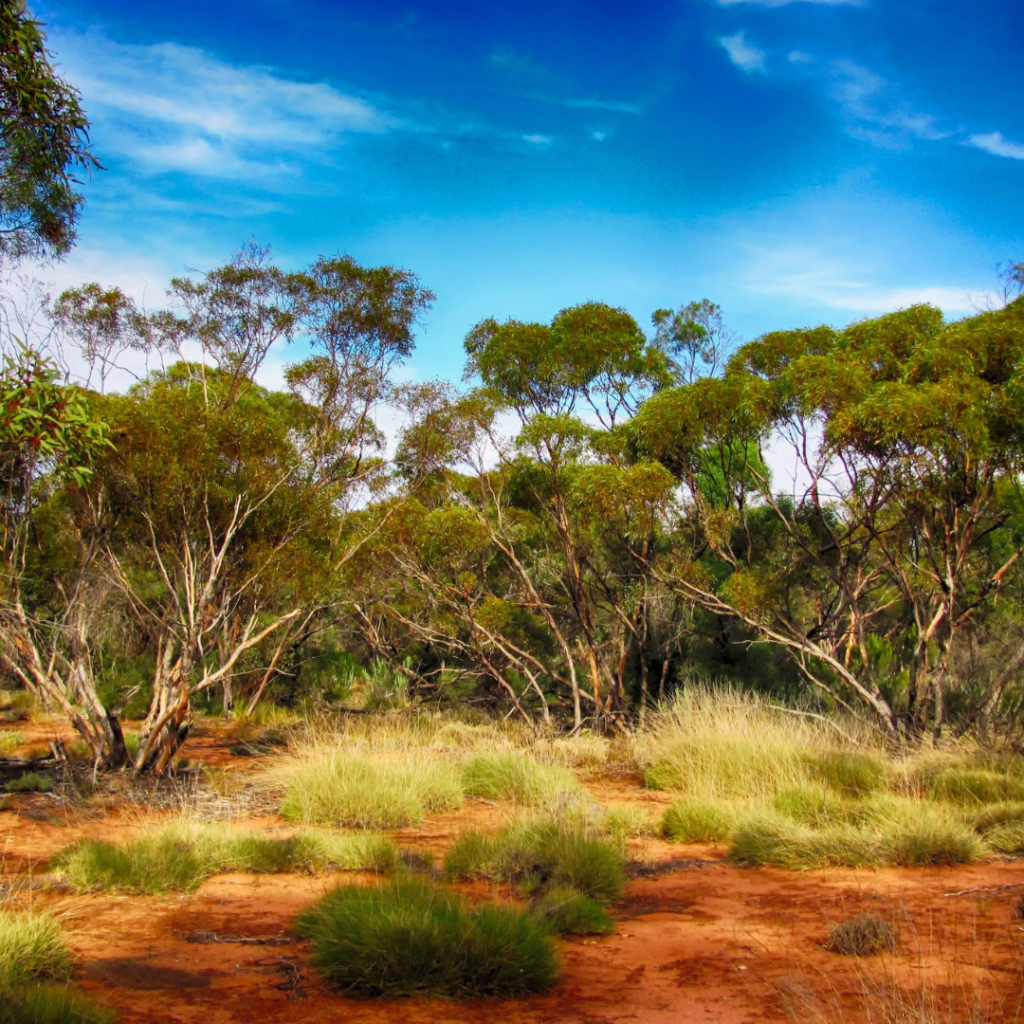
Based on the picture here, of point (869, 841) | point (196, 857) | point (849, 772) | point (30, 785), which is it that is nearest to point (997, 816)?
point (869, 841)

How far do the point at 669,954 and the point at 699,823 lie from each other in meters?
3.45

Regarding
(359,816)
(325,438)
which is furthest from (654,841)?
(325,438)

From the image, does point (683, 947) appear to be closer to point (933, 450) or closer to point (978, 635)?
point (933, 450)

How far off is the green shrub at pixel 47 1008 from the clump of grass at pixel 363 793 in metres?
4.76

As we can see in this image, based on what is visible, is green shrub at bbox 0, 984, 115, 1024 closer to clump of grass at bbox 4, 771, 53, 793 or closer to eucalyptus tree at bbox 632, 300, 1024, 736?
clump of grass at bbox 4, 771, 53, 793

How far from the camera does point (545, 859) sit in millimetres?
6305

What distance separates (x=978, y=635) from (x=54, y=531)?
17.2m

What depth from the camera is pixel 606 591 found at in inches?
599

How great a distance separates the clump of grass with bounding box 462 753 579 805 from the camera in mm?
9422

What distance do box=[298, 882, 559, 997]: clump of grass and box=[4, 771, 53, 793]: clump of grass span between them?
7.25 meters

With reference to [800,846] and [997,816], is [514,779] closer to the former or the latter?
[800,846]

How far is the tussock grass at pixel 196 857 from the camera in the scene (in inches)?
234

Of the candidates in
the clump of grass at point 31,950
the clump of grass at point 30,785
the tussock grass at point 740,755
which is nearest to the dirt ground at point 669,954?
the clump of grass at point 31,950

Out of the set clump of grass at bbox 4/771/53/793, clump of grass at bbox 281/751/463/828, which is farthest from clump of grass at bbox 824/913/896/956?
clump of grass at bbox 4/771/53/793
